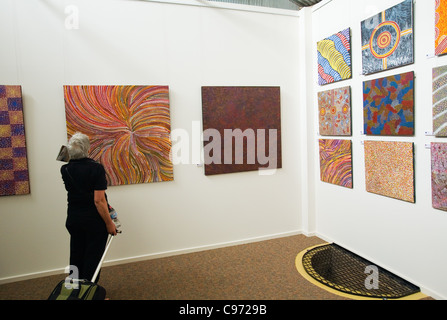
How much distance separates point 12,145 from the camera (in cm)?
323

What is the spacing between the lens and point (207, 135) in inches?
154

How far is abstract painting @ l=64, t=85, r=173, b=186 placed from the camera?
3416mm

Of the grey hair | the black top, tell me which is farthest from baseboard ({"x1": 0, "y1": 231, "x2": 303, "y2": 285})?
the grey hair

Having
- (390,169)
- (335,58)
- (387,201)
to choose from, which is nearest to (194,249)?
(387,201)

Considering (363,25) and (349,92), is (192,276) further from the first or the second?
(363,25)

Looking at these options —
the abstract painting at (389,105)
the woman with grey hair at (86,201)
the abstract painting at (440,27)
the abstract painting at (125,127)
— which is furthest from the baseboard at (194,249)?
the abstract painting at (440,27)

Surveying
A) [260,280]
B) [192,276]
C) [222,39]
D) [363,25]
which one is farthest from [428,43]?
[192,276]

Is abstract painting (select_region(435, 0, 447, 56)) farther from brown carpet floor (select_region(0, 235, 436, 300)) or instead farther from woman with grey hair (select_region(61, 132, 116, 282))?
woman with grey hair (select_region(61, 132, 116, 282))

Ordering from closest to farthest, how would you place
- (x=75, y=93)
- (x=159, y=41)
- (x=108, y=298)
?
1. (x=108, y=298)
2. (x=75, y=93)
3. (x=159, y=41)

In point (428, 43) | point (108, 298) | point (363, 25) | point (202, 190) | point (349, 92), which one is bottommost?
point (108, 298)

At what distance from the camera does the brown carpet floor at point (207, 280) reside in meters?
2.93

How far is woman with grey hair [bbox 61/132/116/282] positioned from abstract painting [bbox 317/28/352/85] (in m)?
2.88

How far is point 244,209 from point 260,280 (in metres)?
1.17

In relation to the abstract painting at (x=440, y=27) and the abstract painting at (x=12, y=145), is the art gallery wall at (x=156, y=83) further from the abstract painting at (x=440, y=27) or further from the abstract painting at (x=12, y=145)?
the abstract painting at (x=440, y=27)
